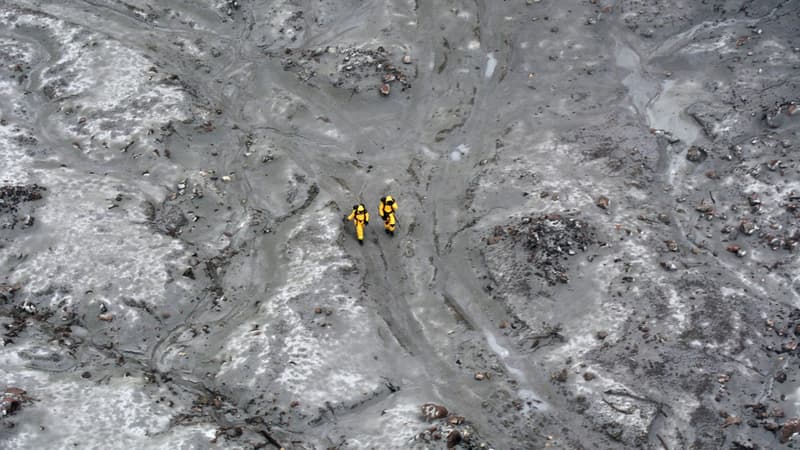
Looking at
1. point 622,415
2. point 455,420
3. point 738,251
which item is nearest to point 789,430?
point 622,415

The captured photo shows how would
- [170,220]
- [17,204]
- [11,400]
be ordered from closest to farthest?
[11,400] < [17,204] < [170,220]

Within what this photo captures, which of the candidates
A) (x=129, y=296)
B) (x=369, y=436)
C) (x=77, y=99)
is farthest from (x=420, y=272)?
(x=77, y=99)

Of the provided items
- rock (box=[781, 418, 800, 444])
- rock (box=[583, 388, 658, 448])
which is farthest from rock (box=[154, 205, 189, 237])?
rock (box=[781, 418, 800, 444])

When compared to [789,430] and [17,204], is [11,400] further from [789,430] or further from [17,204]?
[789,430]

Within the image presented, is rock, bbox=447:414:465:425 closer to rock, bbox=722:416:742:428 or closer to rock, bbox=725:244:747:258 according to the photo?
rock, bbox=722:416:742:428

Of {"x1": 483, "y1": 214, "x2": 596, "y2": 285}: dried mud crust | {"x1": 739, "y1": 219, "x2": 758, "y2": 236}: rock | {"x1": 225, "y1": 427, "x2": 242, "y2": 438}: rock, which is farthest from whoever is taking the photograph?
{"x1": 739, "y1": 219, "x2": 758, "y2": 236}: rock

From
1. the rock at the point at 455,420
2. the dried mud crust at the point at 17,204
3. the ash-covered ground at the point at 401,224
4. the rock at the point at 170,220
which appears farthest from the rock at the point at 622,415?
the dried mud crust at the point at 17,204
